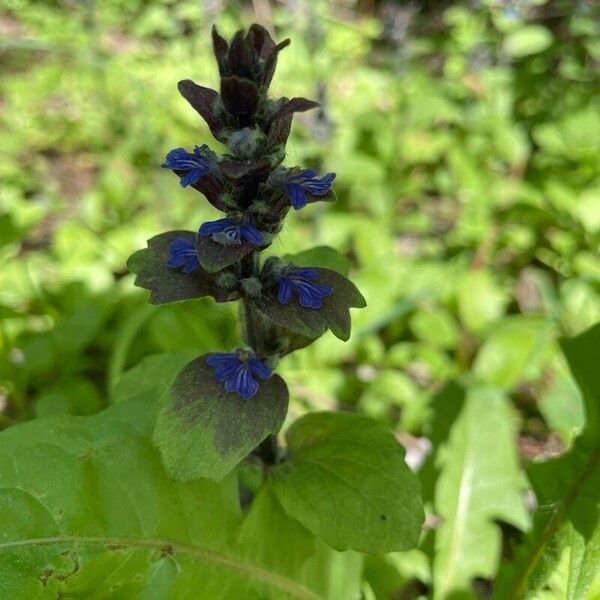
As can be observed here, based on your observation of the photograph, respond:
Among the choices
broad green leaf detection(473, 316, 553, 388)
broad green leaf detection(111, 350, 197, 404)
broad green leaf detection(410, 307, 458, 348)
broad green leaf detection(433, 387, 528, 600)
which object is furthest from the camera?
broad green leaf detection(410, 307, 458, 348)

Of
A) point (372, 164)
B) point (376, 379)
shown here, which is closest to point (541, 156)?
point (372, 164)

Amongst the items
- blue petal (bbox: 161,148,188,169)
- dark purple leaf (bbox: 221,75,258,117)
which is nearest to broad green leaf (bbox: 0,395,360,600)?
blue petal (bbox: 161,148,188,169)

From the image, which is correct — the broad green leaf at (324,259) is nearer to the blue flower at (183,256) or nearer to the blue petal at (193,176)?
the blue flower at (183,256)

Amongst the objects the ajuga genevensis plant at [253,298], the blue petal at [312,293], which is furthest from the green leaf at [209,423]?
the blue petal at [312,293]

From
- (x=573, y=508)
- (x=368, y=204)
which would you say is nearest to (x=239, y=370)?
(x=573, y=508)

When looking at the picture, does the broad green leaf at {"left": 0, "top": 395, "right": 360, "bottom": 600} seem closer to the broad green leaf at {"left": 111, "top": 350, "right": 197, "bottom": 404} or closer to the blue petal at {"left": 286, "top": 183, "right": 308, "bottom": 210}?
the broad green leaf at {"left": 111, "top": 350, "right": 197, "bottom": 404}
